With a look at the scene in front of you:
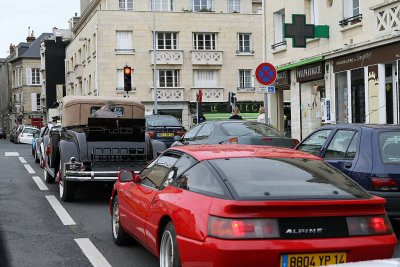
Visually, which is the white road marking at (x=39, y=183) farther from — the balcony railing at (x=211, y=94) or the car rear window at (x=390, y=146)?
the balcony railing at (x=211, y=94)

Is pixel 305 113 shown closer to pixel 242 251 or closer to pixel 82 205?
pixel 82 205

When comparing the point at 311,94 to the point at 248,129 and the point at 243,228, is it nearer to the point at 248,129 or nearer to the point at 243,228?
the point at 248,129

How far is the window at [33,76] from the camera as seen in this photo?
284 ft

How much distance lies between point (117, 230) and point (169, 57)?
126 feet

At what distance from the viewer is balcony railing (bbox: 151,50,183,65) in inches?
1757

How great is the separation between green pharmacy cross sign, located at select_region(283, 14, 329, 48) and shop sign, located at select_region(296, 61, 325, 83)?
126cm

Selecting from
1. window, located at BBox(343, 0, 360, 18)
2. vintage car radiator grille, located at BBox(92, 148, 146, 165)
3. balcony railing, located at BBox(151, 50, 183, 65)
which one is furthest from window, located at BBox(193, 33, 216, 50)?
vintage car radiator grille, located at BBox(92, 148, 146, 165)

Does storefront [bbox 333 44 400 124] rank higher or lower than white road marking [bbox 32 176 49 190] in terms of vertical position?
higher

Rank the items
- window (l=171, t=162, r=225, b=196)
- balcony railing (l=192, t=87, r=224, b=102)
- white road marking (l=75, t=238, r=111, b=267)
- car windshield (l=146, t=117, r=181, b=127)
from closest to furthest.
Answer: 1. window (l=171, t=162, r=225, b=196)
2. white road marking (l=75, t=238, r=111, b=267)
3. car windshield (l=146, t=117, r=181, b=127)
4. balcony railing (l=192, t=87, r=224, b=102)

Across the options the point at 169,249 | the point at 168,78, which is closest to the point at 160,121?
the point at 169,249

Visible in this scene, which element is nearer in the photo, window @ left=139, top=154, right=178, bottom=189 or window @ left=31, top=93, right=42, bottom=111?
window @ left=139, top=154, right=178, bottom=189

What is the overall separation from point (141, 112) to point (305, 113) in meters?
9.70

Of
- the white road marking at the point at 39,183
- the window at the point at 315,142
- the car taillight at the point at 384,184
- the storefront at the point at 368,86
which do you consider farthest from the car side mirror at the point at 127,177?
the storefront at the point at 368,86

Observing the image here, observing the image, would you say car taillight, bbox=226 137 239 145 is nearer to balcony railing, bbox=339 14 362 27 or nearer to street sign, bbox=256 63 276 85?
street sign, bbox=256 63 276 85
